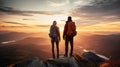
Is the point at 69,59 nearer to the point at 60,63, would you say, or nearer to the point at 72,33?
the point at 60,63

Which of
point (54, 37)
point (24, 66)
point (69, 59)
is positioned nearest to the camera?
point (24, 66)

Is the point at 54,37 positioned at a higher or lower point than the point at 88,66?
higher

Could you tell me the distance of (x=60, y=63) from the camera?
16547 millimetres

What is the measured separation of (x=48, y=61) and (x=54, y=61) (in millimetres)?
505

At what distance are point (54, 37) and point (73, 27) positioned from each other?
2116 millimetres

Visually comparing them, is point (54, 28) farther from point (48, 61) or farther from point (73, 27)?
point (48, 61)

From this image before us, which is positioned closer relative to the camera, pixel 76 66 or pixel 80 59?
pixel 76 66

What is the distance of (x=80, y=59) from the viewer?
63.8 feet

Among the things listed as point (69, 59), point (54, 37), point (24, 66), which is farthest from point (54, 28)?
point (24, 66)

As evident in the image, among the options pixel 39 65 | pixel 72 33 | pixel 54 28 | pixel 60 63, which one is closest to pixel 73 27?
pixel 72 33

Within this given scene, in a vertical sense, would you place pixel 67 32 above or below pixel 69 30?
below

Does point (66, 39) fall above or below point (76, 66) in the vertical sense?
above

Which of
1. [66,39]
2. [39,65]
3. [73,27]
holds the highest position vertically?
[73,27]

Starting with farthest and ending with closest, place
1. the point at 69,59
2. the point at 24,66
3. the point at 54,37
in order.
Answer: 1. the point at 54,37
2. the point at 69,59
3. the point at 24,66
